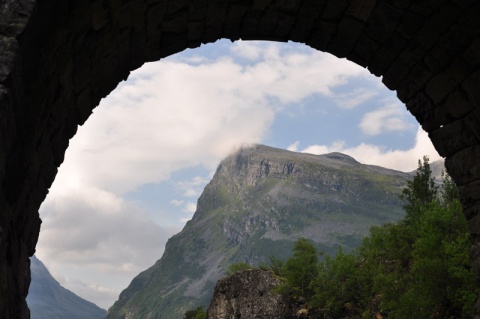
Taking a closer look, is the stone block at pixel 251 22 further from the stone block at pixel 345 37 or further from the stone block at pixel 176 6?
the stone block at pixel 345 37

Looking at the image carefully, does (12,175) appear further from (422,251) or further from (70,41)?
(422,251)

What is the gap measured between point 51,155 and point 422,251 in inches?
855

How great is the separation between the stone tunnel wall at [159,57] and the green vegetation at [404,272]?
1327cm

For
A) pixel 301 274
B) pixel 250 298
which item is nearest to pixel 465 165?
pixel 301 274

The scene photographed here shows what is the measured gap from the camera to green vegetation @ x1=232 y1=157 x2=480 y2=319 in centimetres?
2167

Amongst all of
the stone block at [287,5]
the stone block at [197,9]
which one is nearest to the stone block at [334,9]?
the stone block at [287,5]

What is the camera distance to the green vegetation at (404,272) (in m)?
21.7

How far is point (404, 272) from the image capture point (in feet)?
97.8

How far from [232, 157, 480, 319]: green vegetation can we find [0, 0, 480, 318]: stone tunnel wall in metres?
13.3

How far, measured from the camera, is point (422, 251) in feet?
76.4

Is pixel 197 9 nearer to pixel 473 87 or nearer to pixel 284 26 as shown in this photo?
pixel 284 26

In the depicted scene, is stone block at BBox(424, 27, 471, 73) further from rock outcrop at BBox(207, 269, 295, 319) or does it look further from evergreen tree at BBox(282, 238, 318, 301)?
rock outcrop at BBox(207, 269, 295, 319)

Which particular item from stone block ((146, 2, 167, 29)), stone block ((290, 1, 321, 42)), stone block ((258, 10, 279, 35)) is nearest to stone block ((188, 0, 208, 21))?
stone block ((146, 2, 167, 29))

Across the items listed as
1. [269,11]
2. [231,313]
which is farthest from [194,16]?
[231,313]
